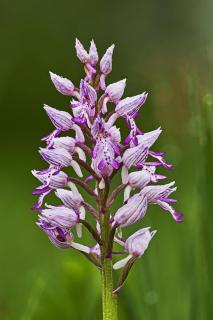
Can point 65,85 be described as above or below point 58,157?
above

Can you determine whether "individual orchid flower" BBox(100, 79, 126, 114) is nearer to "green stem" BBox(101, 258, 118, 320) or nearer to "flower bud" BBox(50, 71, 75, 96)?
"flower bud" BBox(50, 71, 75, 96)

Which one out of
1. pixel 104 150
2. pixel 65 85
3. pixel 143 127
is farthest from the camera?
pixel 143 127

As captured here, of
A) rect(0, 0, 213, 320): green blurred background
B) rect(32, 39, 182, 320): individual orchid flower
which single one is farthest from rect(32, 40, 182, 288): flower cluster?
rect(0, 0, 213, 320): green blurred background

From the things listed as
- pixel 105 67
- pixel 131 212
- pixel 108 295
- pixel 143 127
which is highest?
pixel 143 127

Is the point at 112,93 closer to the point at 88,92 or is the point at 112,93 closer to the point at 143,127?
the point at 88,92

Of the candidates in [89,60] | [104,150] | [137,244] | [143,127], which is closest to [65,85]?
[89,60]

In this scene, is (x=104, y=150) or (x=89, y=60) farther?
(x=89, y=60)
